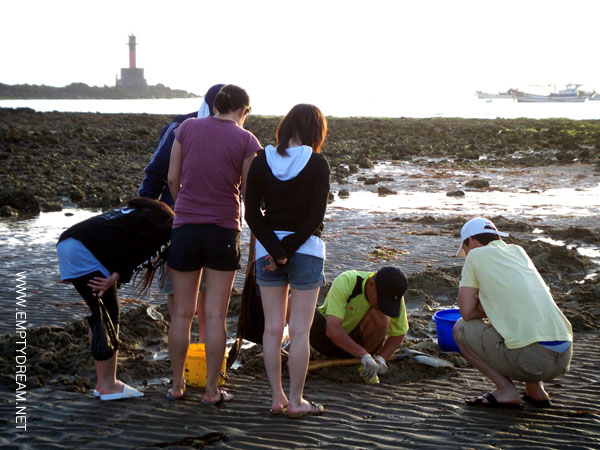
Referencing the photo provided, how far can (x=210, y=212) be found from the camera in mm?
4141

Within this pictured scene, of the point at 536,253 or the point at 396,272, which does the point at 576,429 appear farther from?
the point at 536,253

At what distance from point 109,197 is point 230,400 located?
31.9 feet

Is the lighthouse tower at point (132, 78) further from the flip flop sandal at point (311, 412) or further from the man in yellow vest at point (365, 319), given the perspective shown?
the flip flop sandal at point (311, 412)

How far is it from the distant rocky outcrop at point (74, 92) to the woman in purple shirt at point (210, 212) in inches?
4268

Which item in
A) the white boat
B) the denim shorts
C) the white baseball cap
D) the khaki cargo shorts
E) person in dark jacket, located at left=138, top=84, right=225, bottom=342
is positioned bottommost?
the khaki cargo shorts

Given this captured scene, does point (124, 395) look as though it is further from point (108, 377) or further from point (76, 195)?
point (76, 195)

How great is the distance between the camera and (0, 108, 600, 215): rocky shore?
1430 cm

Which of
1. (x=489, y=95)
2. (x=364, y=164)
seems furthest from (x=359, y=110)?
(x=489, y=95)

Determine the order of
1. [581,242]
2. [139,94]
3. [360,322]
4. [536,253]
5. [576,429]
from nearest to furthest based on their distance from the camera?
[576,429]
[360,322]
[536,253]
[581,242]
[139,94]

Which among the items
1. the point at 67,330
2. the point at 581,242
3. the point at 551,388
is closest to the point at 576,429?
the point at 551,388

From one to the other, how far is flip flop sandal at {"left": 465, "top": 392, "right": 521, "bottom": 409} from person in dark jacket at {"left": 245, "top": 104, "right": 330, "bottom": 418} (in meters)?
1.05

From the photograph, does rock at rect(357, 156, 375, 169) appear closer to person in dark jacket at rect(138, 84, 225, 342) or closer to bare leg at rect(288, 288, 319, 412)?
person in dark jacket at rect(138, 84, 225, 342)

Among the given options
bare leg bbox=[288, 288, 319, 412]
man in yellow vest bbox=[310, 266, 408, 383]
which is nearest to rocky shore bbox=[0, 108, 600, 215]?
man in yellow vest bbox=[310, 266, 408, 383]

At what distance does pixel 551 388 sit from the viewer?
15.5ft
